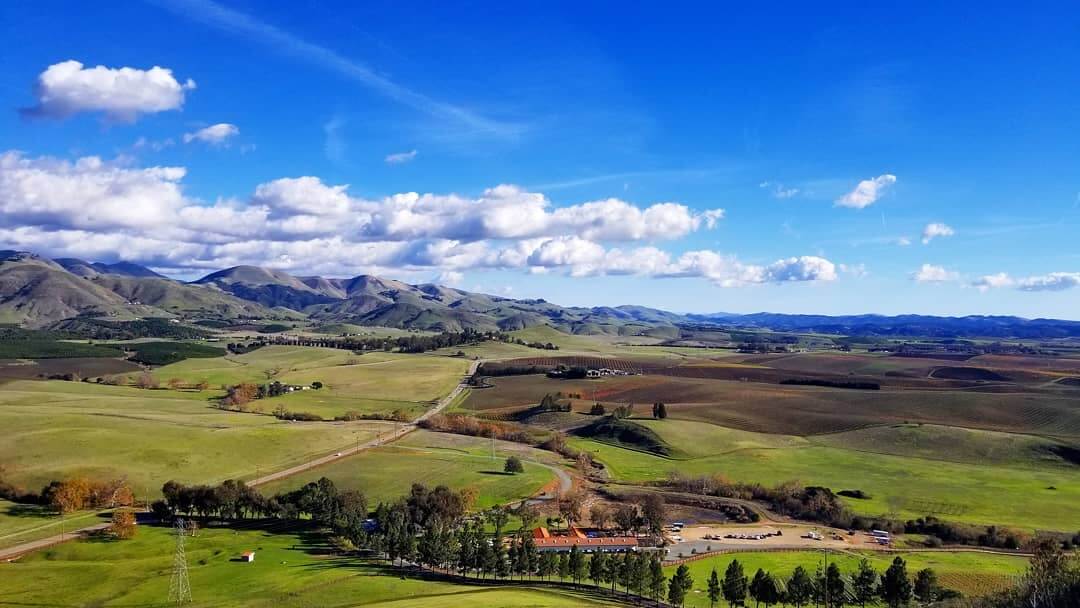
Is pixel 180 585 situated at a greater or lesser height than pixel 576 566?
greater

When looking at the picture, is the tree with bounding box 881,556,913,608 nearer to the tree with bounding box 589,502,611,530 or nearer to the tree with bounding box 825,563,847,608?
the tree with bounding box 825,563,847,608

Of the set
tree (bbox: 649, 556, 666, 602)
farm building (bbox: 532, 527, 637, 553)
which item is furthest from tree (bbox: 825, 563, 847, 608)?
farm building (bbox: 532, 527, 637, 553)

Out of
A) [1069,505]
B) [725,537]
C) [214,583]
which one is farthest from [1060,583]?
[1069,505]

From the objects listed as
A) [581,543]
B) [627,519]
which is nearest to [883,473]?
[627,519]

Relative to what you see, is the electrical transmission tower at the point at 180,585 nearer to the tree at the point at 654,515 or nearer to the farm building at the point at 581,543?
the farm building at the point at 581,543

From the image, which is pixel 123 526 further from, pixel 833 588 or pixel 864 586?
pixel 864 586

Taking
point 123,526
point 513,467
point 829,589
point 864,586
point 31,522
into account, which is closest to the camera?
point 864,586
